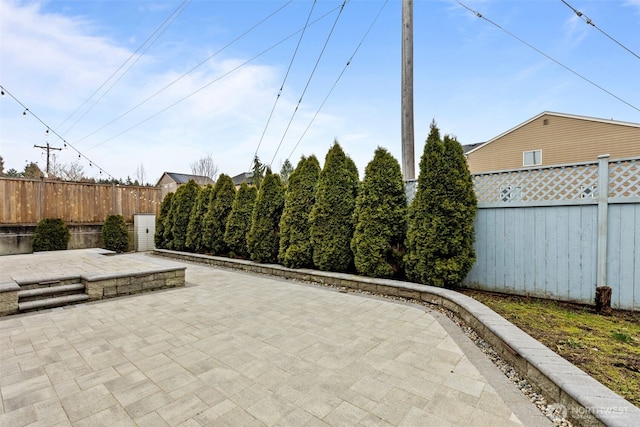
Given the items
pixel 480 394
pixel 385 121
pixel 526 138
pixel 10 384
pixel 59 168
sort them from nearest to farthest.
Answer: pixel 480 394
pixel 10 384
pixel 385 121
pixel 526 138
pixel 59 168

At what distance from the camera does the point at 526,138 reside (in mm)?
→ 12609

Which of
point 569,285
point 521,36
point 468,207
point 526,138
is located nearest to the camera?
point 569,285

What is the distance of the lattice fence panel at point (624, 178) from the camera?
3.46 m

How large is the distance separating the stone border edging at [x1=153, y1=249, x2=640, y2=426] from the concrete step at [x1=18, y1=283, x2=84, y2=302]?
4627 mm

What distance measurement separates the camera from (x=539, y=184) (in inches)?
163

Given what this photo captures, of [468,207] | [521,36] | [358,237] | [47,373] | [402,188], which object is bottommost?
[47,373]

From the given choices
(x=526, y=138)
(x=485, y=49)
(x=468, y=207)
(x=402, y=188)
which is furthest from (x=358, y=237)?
(x=526, y=138)

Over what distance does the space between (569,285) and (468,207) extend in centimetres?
163

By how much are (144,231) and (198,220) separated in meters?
3.82

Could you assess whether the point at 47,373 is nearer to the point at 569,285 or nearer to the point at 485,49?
the point at 569,285

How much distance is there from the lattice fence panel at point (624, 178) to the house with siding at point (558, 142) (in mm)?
6821

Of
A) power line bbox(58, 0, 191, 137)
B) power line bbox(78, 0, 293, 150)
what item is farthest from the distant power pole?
power line bbox(58, 0, 191, 137)

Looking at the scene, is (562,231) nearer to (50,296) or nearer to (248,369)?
(248,369)

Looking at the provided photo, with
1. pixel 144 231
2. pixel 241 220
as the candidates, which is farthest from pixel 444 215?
pixel 144 231
